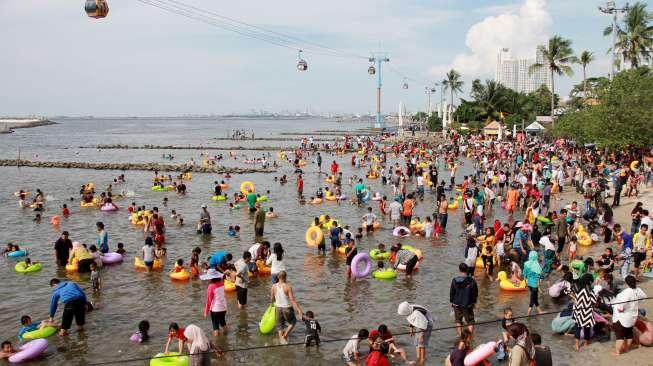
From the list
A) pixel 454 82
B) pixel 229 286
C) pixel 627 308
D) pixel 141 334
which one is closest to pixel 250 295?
pixel 229 286

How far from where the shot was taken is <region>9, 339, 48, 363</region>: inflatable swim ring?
1006 cm

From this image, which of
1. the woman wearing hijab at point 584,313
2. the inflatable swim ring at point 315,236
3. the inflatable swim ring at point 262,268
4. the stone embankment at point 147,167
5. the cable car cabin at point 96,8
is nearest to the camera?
the woman wearing hijab at point 584,313

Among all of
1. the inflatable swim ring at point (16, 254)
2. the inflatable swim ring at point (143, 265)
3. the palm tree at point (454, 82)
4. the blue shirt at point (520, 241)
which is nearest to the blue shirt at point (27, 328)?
the inflatable swim ring at point (143, 265)

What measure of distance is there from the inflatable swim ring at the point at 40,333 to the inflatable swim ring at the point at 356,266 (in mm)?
7342

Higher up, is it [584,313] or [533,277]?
[533,277]

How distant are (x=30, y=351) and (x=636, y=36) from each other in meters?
52.6

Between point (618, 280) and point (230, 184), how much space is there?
95.1ft

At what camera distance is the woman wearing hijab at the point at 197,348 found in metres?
8.98

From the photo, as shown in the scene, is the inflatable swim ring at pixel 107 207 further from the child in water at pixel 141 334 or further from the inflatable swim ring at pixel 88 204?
the child in water at pixel 141 334

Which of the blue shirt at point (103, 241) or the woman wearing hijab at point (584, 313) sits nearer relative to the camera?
the woman wearing hijab at point (584, 313)

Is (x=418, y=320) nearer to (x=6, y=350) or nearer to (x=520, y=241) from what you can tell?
(x=520, y=241)

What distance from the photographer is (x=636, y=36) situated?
4806 cm

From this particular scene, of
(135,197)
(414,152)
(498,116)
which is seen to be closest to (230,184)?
(135,197)

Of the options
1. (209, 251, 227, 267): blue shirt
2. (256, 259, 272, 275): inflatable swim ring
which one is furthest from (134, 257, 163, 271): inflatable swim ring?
(256, 259, 272, 275): inflatable swim ring
